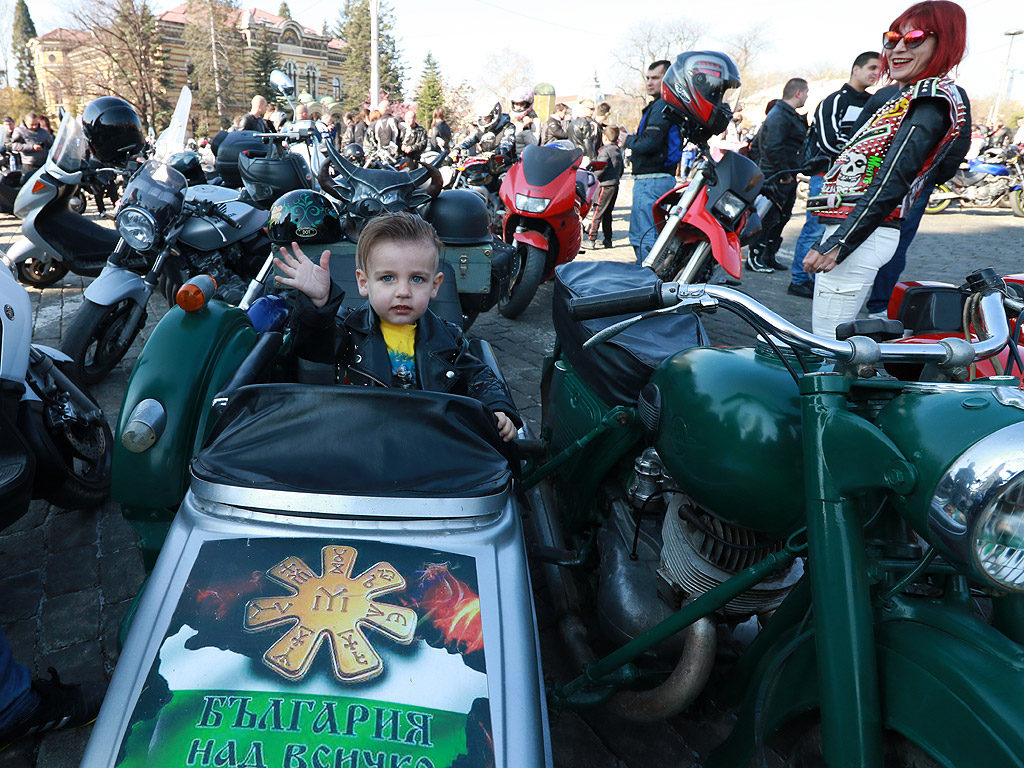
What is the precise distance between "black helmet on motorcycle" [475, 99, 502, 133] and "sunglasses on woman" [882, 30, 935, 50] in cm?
752

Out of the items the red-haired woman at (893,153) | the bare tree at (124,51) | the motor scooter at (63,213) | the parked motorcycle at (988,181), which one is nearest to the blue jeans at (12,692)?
the red-haired woman at (893,153)

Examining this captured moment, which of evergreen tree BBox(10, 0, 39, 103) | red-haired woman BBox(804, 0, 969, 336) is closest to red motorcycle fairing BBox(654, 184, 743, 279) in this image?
red-haired woman BBox(804, 0, 969, 336)

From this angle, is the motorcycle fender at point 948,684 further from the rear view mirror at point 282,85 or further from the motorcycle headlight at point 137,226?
the rear view mirror at point 282,85

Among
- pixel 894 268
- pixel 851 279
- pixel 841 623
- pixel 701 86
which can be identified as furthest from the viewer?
pixel 894 268

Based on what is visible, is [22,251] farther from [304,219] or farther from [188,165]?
[304,219]

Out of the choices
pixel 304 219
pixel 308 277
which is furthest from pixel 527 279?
pixel 308 277

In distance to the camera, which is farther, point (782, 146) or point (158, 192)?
point (782, 146)

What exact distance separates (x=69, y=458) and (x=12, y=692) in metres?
1.20

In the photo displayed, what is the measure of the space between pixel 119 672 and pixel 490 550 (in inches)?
27.3

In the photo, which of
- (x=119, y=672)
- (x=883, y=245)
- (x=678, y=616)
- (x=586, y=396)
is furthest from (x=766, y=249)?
(x=119, y=672)

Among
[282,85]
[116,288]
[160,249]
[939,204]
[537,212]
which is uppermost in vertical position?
[282,85]

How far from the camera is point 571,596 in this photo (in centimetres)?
208

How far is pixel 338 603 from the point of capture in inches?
48.7

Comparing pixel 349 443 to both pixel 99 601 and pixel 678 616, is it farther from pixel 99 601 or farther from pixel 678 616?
pixel 99 601
